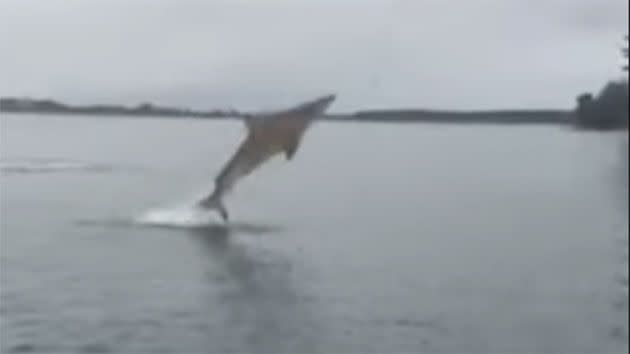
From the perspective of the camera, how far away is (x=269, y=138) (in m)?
37.2

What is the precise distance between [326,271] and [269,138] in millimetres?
10265

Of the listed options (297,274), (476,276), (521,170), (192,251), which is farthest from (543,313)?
(521,170)

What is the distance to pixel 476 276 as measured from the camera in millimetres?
26953

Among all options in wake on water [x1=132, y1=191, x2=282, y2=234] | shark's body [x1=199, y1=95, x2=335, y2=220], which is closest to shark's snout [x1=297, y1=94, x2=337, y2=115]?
shark's body [x1=199, y1=95, x2=335, y2=220]

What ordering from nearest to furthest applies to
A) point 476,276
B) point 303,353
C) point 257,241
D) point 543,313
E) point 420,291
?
point 303,353, point 543,313, point 420,291, point 476,276, point 257,241

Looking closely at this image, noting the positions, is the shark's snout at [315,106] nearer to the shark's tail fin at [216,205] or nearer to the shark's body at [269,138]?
the shark's body at [269,138]

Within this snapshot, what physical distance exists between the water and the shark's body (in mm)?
2125

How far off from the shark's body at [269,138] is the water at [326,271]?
213 centimetres

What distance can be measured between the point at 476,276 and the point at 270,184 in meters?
41.0

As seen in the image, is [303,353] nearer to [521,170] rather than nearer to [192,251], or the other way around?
[192,251]

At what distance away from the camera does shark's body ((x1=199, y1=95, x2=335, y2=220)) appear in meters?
36.4

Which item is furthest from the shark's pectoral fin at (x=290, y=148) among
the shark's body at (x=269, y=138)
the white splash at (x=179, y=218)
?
the white splash at (x=179, y=218)

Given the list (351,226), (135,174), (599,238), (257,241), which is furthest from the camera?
(135,174)

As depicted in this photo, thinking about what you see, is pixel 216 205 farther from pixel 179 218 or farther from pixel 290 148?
pixel 290 148
